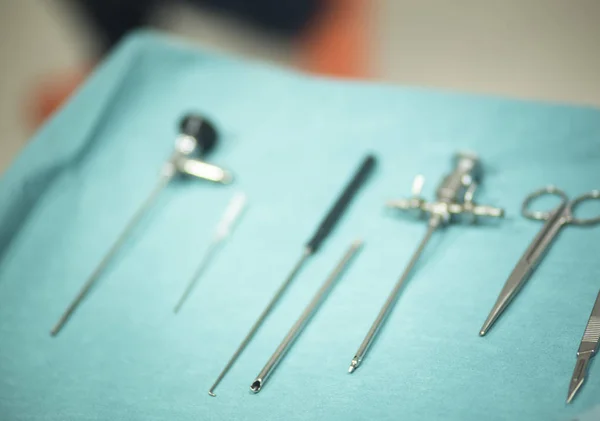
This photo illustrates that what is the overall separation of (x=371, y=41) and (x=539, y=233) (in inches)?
60.9

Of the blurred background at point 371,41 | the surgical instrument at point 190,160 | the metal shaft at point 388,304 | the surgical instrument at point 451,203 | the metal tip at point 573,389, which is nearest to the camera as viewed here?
the metal tip at point 573,389

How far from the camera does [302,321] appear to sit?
94 centimetres

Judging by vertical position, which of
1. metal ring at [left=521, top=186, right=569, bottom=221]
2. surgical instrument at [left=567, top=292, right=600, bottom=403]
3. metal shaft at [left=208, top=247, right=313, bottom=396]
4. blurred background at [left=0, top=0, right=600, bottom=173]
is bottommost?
metal shaft at [left=208, top=247, right=313, bottom=396]

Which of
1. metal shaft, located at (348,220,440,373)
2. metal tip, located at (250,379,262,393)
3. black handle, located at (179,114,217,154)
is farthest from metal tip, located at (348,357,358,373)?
black handle, located at (179,114,217,154)

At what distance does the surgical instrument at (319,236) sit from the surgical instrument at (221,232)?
139 millimetres

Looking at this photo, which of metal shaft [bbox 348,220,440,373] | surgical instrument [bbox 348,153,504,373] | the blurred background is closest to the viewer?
metal shaft [bbox 348,220,440,373]

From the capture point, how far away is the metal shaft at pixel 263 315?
2.97 feet

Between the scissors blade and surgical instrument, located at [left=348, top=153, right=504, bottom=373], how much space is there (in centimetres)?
7

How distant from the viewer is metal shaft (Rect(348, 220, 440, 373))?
880 mm

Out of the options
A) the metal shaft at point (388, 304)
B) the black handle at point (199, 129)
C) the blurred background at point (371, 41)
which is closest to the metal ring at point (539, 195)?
the metal shaft at point (388, 304)

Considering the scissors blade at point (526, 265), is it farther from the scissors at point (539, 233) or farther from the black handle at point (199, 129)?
the black handle at point (199, 129)

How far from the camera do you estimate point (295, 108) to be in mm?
1313

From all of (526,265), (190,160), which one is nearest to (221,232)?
(190,160)

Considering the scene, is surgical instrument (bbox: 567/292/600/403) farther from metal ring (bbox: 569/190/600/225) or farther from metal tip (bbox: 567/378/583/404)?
metal ring (bbox: 569/190/600/225)
